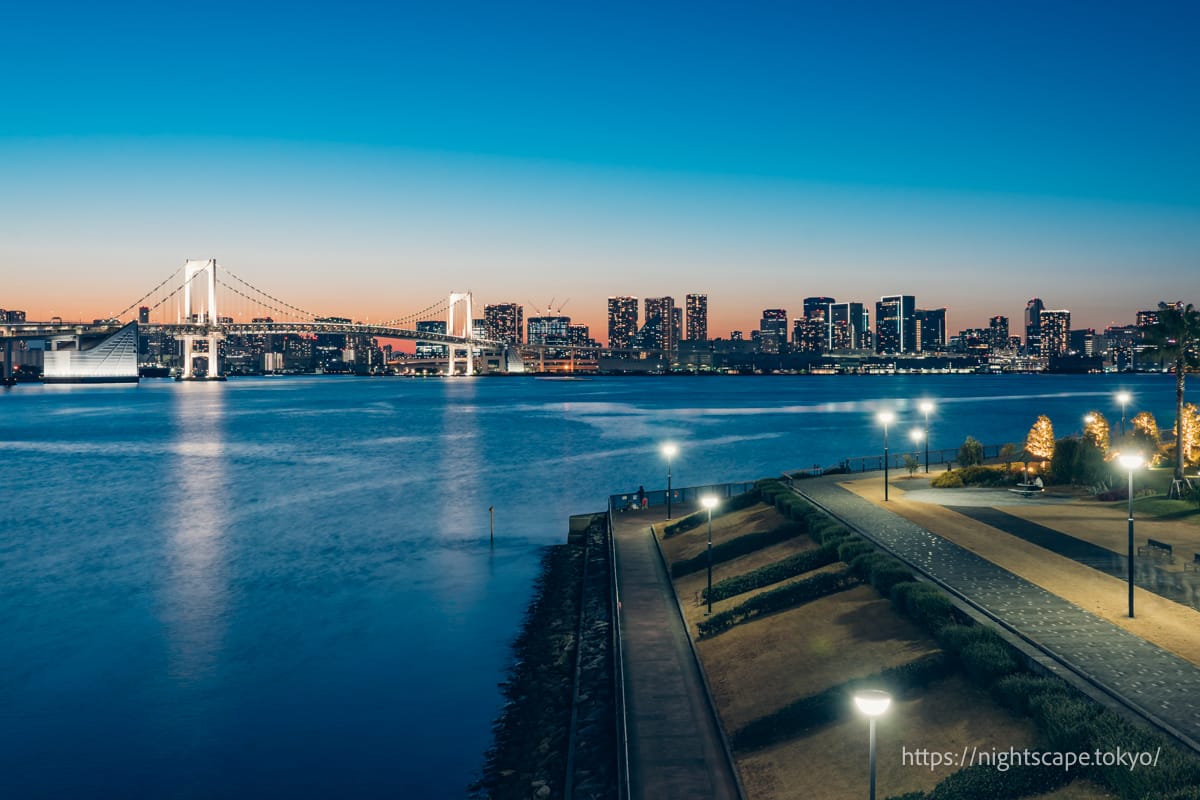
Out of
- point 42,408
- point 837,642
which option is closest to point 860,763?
point 837,642

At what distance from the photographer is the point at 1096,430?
39.9m

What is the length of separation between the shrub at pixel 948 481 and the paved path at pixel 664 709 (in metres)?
18.4

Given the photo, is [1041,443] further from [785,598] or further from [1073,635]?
[1073,635]

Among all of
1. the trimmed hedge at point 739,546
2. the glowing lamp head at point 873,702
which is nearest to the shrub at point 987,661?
the glowing lamp head at point 873,702

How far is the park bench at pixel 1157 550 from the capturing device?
983 inches

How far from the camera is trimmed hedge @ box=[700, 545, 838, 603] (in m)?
26.2

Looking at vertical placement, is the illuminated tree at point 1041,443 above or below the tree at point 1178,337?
below

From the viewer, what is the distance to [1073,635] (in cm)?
1852

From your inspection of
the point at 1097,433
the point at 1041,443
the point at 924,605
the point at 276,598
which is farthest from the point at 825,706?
the point at 1041,443

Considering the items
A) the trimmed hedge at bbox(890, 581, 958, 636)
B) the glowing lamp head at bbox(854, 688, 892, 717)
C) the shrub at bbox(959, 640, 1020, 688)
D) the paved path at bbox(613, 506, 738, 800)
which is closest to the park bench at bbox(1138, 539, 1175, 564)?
the trimmed hedge at bbox(890, 581, 958, 636)

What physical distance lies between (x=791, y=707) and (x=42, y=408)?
171269 millimetres

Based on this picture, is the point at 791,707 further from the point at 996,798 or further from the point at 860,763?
the point at 996,798

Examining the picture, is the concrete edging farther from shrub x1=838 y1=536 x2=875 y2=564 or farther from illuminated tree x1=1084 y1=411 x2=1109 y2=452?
illuminated tree x1=1084 y1=411 x2=1109 y2=452

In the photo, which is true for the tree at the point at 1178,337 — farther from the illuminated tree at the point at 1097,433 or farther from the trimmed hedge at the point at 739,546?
the trimmed hedge at the point at 739,546
